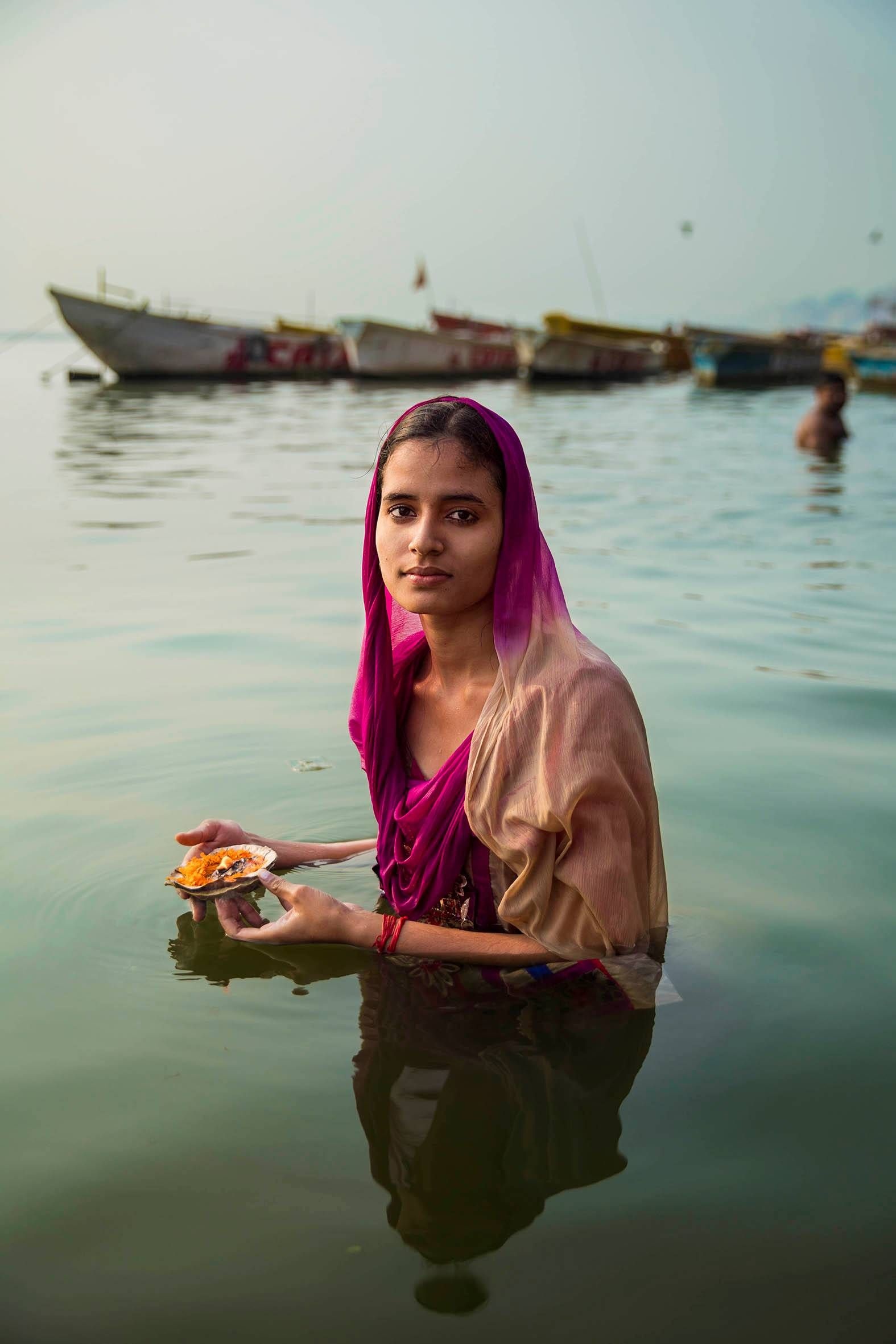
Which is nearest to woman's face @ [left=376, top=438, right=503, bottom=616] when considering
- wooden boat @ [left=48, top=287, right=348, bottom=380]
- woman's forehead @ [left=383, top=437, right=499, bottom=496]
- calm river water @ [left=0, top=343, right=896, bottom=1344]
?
woman's forehead @ [left=383, top=437, right=499, bottom=496]

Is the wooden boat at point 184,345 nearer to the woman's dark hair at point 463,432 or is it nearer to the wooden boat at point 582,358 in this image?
the wooden boat at point 582,358


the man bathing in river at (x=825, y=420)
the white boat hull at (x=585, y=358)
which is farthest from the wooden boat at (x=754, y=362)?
the man bathing in river at (x=825, y=420)

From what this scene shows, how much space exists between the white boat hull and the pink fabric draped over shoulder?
96.4ft

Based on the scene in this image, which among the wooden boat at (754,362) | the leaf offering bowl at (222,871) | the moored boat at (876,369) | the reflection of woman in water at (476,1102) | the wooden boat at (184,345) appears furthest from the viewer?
the wooden boat at (754,362)

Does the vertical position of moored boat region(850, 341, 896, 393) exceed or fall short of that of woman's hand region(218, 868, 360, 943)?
it falls short

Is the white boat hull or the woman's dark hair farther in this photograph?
the white boat hull

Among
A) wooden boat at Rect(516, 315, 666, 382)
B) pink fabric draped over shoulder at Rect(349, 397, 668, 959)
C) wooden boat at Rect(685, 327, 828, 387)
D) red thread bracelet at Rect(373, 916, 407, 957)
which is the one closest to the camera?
pink fabric draped over shoulder at Rect(349, 397, 668, 959)

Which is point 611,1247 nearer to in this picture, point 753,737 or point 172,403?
point 753,737

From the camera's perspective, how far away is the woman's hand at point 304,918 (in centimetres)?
241

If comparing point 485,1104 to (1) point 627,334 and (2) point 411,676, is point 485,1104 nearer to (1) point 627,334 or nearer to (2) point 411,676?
(2) point 411,676

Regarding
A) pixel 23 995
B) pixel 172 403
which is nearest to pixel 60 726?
pixel 23 995

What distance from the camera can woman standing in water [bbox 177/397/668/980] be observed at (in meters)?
2.12

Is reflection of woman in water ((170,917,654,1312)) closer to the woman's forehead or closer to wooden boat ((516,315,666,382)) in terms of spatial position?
the woman's forehead

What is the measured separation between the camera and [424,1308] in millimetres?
1739
